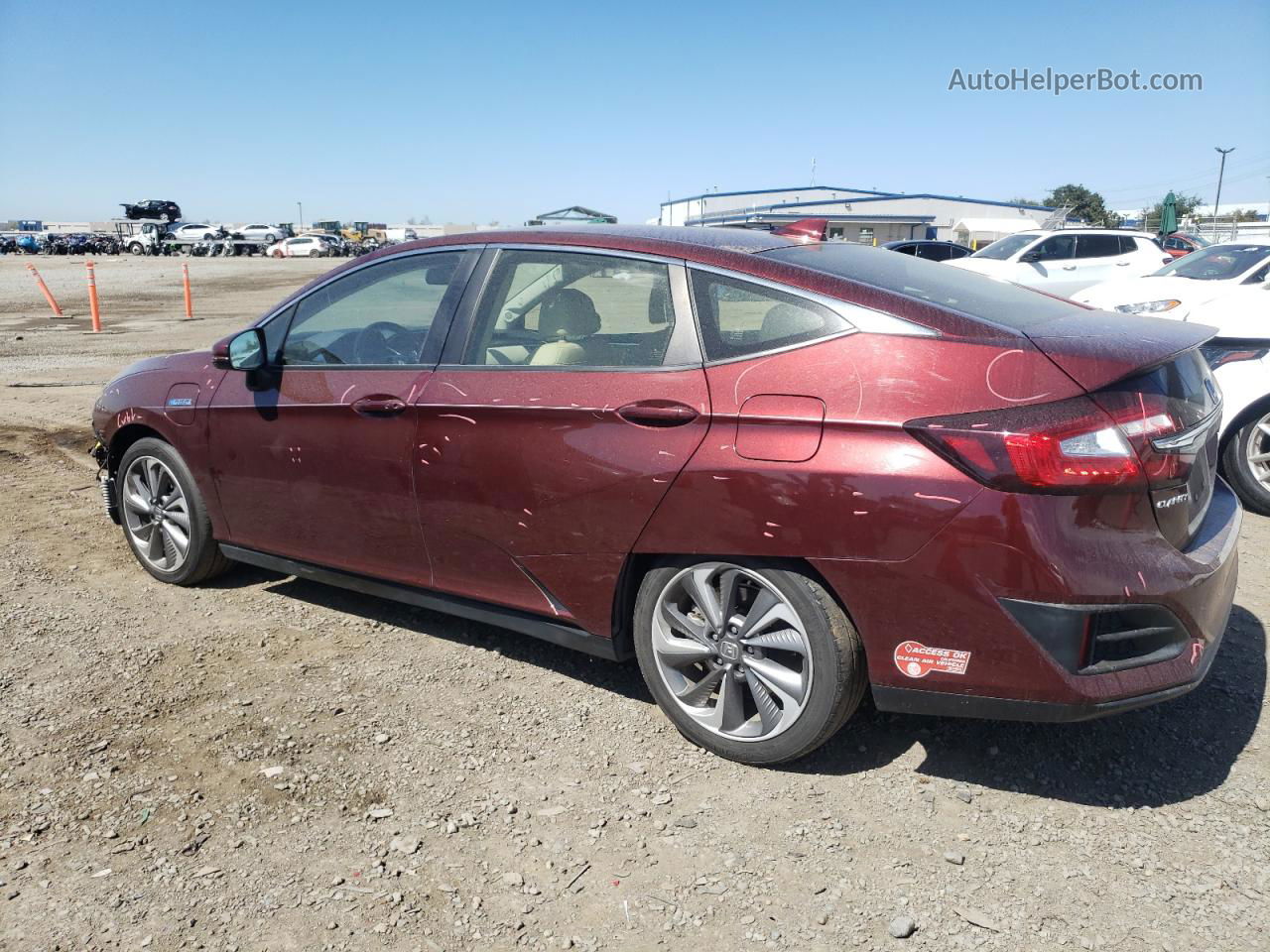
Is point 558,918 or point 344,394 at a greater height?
point 344,394

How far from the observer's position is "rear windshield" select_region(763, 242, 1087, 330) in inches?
120

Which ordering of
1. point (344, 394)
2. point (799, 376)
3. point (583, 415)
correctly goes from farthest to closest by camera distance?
point (344, 394) → point (583, 415) → point (799, 376)

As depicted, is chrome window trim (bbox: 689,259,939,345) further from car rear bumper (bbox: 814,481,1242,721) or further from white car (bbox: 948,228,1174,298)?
white car (bbox: 948,228,1174,298)

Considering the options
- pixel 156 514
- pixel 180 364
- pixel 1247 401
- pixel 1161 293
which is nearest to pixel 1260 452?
pixel 1247 401

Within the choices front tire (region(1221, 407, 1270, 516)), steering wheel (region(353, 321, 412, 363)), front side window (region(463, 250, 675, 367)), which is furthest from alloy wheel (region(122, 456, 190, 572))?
front tire (region(1221, 407, 1270, 516))

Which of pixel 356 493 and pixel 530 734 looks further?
pixel 356 493

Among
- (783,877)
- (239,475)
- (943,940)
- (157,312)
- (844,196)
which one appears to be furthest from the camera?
(844,196)

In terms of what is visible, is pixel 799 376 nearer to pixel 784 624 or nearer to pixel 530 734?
pixel 784 624

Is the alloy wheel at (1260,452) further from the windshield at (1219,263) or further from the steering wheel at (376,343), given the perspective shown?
the steering wheel at (376,343)

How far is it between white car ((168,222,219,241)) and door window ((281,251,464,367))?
66.4 metres

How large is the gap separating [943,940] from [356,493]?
257 cm

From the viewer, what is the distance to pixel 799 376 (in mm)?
2922

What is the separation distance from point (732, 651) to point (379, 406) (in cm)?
161

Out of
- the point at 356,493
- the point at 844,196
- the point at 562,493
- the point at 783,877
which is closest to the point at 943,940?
the point at 783,877
